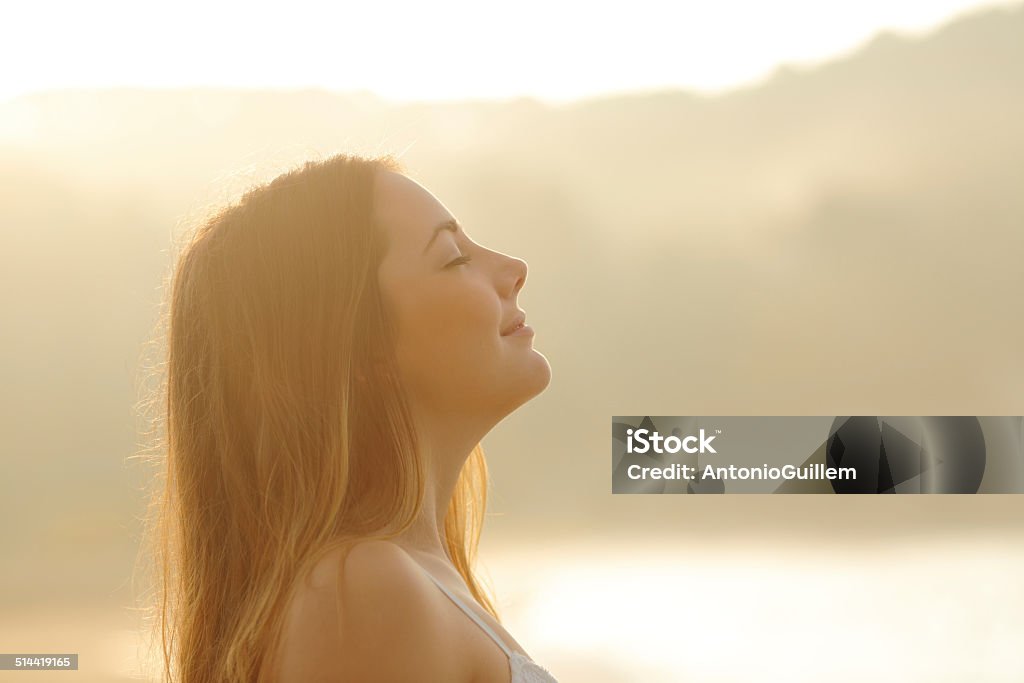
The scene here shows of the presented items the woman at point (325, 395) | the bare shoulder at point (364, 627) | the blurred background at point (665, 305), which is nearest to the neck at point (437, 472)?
the woman at point (325, 395)

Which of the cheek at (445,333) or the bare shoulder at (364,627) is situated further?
the cheek at (445,333)

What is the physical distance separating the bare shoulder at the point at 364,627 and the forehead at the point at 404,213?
0.23 m

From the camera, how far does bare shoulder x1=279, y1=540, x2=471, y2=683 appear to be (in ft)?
1.93

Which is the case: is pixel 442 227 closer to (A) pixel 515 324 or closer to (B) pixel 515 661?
(A) pixel 515 324

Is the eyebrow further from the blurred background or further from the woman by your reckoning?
the blurred background

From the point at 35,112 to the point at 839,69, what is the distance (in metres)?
1.42

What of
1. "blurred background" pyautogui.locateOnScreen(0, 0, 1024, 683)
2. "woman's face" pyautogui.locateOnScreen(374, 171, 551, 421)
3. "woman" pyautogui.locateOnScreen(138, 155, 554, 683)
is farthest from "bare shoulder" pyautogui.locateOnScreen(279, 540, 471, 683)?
"blurred background" pyautogui.locateOnScreen(0, 0, 1024, 683)

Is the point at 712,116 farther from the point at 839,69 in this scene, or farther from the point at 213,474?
the point at 213,474

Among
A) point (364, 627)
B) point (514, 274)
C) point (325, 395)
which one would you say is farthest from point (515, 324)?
point (364, 627)

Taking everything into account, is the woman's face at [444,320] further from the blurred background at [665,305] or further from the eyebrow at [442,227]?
the blurred background at [665,305]

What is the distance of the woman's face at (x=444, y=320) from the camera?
28.4 inches

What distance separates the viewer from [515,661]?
2.20ft

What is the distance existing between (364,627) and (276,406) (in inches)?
6.7

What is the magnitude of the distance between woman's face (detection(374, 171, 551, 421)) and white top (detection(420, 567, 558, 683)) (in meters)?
0.14
